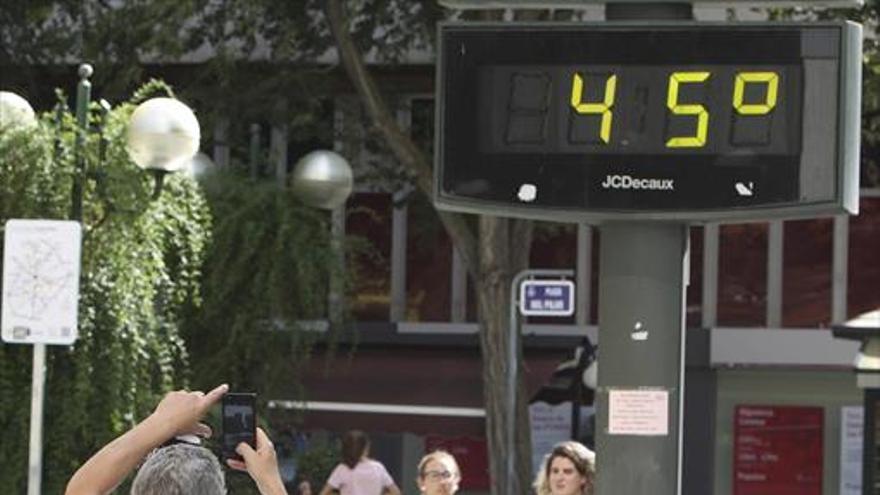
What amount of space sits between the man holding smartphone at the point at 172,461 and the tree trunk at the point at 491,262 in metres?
12.9

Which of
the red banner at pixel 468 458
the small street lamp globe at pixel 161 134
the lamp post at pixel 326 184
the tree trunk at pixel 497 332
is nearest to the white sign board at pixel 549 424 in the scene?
the red banner at pixel 468 458

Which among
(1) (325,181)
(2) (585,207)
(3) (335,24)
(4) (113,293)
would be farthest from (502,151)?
(3) (335,24)

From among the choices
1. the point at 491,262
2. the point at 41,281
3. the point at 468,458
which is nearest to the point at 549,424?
the point at 468,458

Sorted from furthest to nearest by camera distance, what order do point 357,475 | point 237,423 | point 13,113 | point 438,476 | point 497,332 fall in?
point 497,332 < point 357,475 < point 13,113 < point 438,476 < point 237,423

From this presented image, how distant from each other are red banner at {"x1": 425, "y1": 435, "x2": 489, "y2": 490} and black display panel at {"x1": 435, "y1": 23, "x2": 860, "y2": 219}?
587 inches

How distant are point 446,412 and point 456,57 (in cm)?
1370

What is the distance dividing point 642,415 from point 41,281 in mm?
4127

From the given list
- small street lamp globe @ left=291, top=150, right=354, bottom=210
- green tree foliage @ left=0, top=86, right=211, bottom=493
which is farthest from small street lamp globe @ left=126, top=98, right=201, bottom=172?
small street lamp globe @ left=291, top=150, right=354, bottom=210

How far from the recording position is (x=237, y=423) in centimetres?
596

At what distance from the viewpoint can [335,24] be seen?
63.9 feet

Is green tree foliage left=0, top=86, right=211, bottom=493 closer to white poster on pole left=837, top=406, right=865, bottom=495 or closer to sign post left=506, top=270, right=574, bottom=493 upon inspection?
sign post left=506, top=270, right=574, bottom=493

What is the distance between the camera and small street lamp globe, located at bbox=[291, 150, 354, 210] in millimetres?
17922

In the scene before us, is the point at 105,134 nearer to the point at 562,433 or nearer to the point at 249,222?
the point at 249,222

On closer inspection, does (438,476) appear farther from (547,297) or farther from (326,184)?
(326,184)
